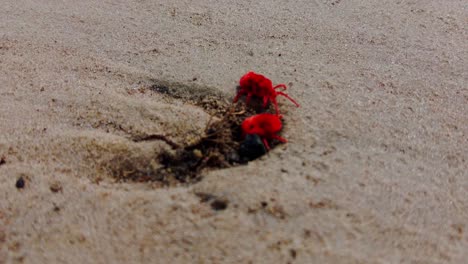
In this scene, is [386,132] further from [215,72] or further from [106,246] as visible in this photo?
[106,246]

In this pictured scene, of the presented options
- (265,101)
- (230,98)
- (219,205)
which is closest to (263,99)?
(265,101)

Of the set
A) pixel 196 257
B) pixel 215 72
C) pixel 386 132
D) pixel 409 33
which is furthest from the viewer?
pixel 409 33

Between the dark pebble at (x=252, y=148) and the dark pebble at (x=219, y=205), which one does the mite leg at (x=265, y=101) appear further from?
the dark pebble at (x=219, y=205)

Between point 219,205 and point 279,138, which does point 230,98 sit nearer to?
point 279,138

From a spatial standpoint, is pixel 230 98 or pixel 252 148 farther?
pixel 230 98

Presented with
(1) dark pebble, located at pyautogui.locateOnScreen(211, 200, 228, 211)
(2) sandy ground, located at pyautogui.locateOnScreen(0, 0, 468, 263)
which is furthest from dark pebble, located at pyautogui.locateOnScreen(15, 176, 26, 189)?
(1) dark pebble, located at pyautogui.locateOnScreen(211, 200, 228, 211)

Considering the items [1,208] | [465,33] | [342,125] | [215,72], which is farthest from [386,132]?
[1,208]
